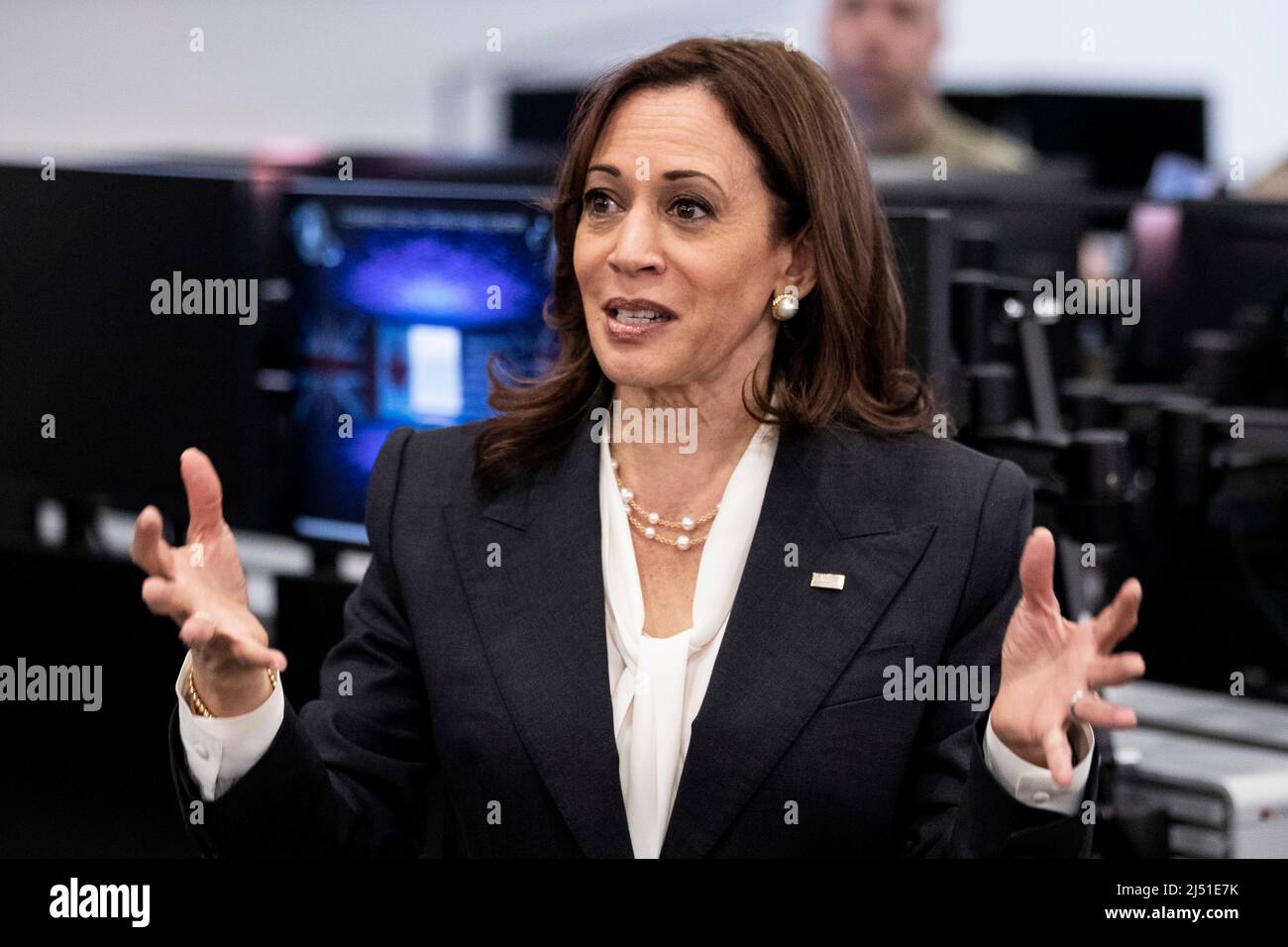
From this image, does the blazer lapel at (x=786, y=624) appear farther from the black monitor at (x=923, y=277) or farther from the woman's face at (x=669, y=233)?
the black monitor at (x=923, y=277)

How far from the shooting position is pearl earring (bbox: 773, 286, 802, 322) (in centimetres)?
184

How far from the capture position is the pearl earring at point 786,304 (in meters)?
1.84

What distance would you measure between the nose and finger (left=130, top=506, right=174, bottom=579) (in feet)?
Result: 1.77

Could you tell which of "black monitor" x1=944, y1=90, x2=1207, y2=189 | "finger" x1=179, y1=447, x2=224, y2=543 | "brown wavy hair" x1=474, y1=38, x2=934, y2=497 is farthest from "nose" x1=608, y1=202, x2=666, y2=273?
"black monitor" x1=944, y1=90, x2=1207, y2=189

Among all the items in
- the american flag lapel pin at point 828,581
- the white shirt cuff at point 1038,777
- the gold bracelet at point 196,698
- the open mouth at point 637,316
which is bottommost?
the white shirt cuff at point 1038,777

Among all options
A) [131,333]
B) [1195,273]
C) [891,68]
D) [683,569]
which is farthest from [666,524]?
[891,68]

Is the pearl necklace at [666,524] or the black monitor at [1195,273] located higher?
Result: the black monitor at [1195,273]

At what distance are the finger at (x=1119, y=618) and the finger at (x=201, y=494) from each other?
0.72 meters

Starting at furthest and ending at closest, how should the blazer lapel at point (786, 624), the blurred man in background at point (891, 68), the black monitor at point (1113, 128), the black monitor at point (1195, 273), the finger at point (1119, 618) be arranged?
the black monitor at point (1113, 128), the blurred man in background at point (891, 68), the black monitor at point (1195, 273), the blazer lapel at point (786, 624), the finger at point (1119, 618)

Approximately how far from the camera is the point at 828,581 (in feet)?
5.63

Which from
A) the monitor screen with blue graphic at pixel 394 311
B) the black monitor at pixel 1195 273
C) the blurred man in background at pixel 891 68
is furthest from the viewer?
the blurred man in background at pixel 891 68

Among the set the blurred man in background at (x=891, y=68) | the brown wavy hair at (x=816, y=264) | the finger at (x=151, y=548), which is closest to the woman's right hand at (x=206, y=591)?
the finger at (x=151, y=548)

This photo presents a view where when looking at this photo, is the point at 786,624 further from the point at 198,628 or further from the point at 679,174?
the point at 198,628

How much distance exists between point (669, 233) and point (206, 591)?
1.96ft
